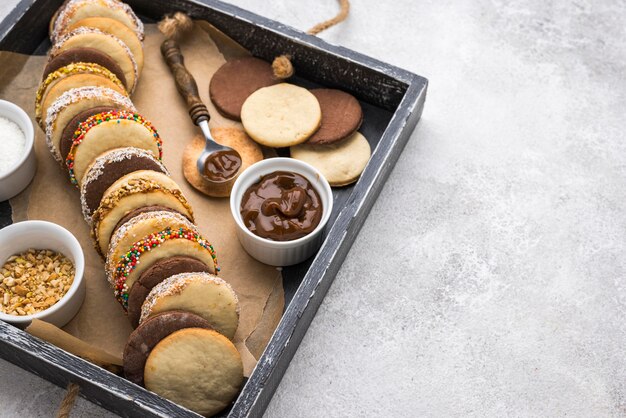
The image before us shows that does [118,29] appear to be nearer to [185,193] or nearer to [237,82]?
[237,82]

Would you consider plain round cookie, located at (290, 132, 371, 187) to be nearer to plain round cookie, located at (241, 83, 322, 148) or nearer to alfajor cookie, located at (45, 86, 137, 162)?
plain round cookie, located at (241, 83, 322, 148)

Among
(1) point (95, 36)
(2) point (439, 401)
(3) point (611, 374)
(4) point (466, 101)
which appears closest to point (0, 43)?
(1) point (95, 36)

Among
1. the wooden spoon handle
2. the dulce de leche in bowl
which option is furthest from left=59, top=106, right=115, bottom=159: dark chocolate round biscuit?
the dulce de leche in bowl

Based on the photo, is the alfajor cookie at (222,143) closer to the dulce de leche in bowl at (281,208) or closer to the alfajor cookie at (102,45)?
the dulce de leche in bowl at (281,208)

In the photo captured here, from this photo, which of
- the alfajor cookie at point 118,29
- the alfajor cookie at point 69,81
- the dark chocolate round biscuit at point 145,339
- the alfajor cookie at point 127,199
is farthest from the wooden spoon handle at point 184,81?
the dark chocolate round biscuit at point 145,339

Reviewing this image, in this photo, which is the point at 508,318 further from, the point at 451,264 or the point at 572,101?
the point at 572,101
